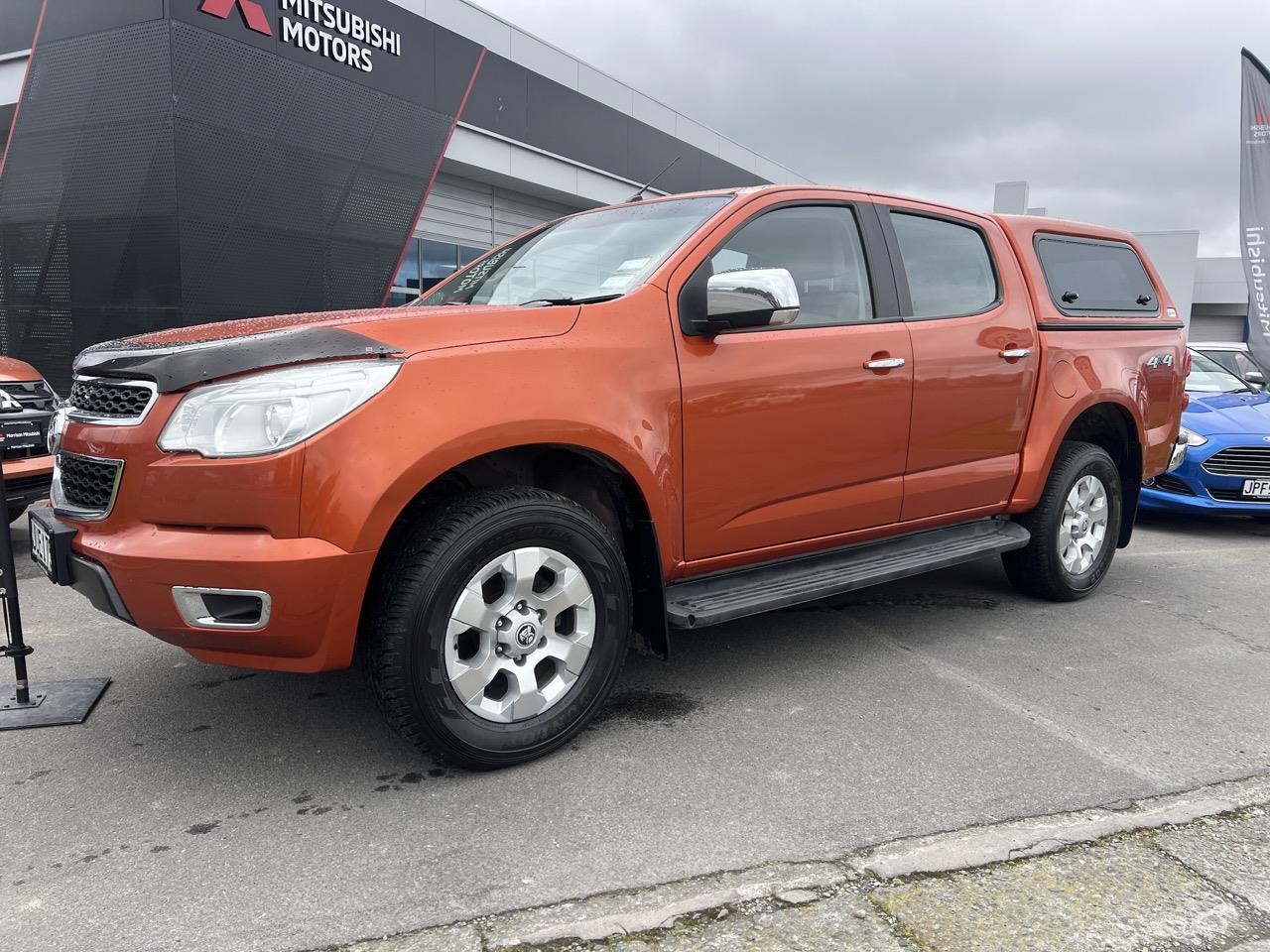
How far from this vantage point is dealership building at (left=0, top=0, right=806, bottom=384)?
1032 cm

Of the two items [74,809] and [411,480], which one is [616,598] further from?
[74,809]

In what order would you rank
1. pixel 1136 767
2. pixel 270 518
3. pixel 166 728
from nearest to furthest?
pixel 270 518
pixel 1136 767
pixel 166 728

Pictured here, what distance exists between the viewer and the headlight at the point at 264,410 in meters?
2.34

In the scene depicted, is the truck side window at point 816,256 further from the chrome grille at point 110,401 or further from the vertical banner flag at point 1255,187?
the vertical banner flag at point 1255,187

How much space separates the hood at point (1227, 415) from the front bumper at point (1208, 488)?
117mm

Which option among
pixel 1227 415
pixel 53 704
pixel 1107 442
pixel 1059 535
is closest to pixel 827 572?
pixel 1059 535

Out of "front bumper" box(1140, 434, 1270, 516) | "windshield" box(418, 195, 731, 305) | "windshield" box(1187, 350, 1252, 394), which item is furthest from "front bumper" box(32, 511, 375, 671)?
"windshield" box(1187, 350, 1252, 394)

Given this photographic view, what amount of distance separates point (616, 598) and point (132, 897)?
4.76 feet

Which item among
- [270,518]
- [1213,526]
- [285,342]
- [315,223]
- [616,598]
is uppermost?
[315,223]

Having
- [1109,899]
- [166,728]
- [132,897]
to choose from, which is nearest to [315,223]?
[166,728]

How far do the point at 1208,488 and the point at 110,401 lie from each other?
718cm

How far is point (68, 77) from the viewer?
1069 cm

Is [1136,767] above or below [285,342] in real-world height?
below

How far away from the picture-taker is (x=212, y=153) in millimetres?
10586
